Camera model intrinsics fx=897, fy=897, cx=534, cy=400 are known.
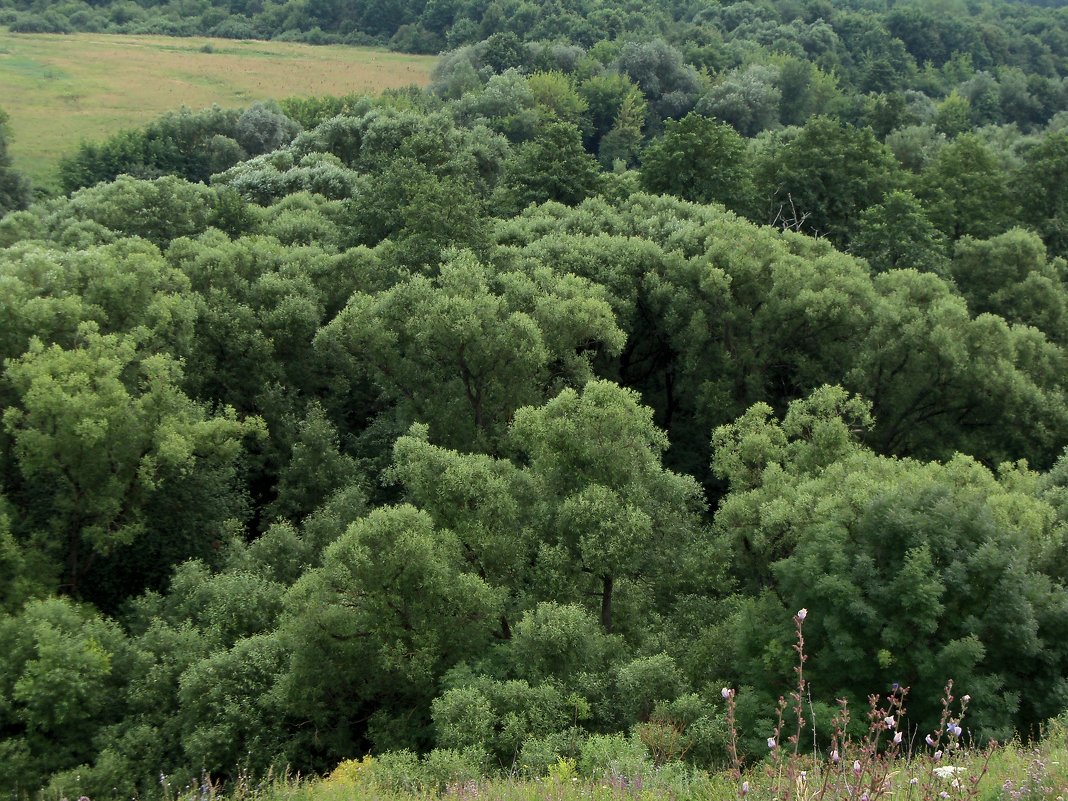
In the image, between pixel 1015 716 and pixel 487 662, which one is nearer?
pixel 1015 716

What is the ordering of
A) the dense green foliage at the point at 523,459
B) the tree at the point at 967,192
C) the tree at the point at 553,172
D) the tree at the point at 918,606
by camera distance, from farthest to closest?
the tree at the point at 967,192
the tree at the point at 553,172
the dense green foliage at the point at 523,459
the tree at the point at 918,606

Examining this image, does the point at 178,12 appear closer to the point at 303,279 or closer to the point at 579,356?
the point at 303,279

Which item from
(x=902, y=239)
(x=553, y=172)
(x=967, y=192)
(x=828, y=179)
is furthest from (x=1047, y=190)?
(x=553, y=172)

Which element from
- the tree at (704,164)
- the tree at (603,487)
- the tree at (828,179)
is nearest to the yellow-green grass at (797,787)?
the tree at (603,487)

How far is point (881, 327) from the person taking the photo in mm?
35594

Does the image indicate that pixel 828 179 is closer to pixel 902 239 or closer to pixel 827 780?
pixel 902 239

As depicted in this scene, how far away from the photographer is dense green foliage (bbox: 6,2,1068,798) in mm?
19938

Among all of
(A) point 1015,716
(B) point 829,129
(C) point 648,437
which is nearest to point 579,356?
(C) point 648,437

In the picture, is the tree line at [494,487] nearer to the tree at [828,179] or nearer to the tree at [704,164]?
the tree at [704,164]

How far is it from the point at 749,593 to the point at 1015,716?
8.24 meters

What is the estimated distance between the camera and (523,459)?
1299 inches

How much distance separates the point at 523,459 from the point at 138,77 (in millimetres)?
99802

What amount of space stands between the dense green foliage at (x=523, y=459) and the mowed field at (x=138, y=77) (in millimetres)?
45943

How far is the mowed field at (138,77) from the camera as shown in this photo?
92375 mm
